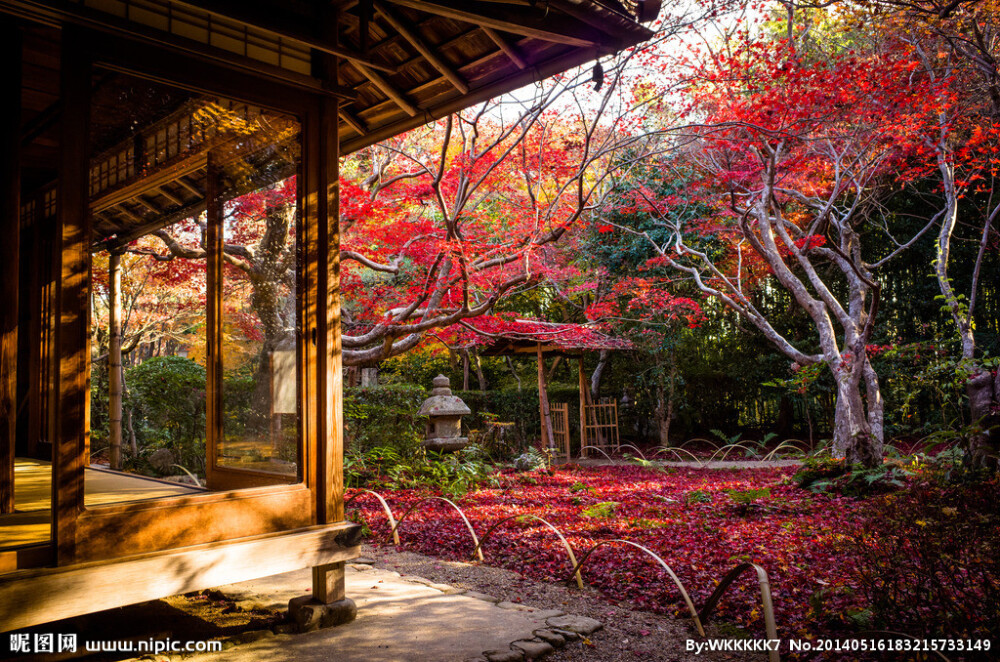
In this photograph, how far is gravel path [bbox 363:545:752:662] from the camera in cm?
361

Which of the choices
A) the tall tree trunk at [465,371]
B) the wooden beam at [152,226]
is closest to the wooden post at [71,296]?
the wooden beam at [152,226]

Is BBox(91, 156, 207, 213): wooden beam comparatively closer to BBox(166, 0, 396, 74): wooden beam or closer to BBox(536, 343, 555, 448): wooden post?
BBox(166, 0, 396, 74): wooden beam

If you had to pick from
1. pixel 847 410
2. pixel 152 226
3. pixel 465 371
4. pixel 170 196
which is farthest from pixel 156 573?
pixel 465 371

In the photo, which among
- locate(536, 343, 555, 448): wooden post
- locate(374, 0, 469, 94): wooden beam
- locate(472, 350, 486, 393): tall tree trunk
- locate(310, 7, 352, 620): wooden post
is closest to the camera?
locate(310, 7, 352, 620): wooden post

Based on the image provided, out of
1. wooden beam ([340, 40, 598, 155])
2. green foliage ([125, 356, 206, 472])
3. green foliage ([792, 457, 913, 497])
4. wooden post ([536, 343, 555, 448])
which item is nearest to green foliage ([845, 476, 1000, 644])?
wooden beam ([340, 40, 598, 155])

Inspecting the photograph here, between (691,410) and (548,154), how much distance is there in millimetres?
8938

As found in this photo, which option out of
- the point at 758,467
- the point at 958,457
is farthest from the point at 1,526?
the point at 758,467

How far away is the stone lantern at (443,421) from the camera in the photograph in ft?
33.5

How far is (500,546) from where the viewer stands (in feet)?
20.7

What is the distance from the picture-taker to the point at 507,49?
13.3 feet

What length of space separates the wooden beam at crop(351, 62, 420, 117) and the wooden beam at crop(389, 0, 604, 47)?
998 millimetres

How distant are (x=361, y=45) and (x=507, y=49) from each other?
0.94 meters

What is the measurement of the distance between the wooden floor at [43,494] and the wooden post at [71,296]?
0.19m

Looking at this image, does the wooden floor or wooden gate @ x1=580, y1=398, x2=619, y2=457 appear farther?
wooden gate @ x1=580, y1=398, x2=619, y2=457
